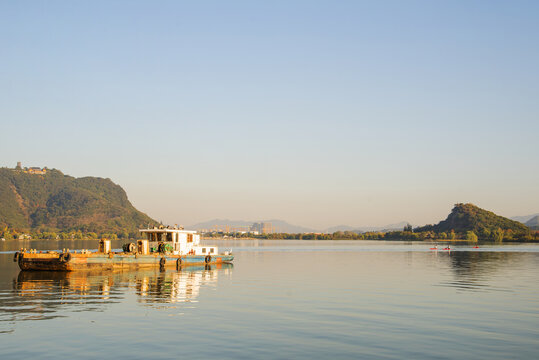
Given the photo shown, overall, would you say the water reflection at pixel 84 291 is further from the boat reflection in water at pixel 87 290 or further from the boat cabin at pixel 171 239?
the boat cabin at pixel 171 239

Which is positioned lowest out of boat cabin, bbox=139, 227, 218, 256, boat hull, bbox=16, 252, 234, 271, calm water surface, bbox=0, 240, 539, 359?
calm water surface, bbox=0, 240, 539, 359

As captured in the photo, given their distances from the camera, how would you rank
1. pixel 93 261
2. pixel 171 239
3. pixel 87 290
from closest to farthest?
pixel 87 290 < pixel 93 261 < pixel 171 239

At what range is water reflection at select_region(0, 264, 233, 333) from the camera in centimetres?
3219

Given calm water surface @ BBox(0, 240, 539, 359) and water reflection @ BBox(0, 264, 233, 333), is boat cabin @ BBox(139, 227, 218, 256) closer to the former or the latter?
water reflection @ BBox(0, 264, 233, 333)

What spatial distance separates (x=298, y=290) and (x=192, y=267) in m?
29.4

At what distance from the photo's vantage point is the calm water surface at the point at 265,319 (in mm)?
22719

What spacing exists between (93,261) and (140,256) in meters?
6.81

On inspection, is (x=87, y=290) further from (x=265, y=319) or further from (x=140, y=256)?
(x=140, y=256)

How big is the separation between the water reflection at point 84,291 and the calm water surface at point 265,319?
101 mm

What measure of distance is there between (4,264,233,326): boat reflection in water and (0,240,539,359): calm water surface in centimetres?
11

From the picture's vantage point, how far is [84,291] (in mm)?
42531

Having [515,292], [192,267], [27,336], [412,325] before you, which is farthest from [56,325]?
[192,267]

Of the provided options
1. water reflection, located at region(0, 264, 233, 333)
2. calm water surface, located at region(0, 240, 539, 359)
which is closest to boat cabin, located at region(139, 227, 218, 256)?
water reflection, located at region(0, 264, 233, 333)

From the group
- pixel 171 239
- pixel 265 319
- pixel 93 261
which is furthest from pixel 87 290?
pixel 171 239
